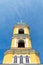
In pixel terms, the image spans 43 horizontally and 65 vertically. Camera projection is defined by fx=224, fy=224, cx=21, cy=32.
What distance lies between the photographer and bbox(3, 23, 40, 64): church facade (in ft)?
117

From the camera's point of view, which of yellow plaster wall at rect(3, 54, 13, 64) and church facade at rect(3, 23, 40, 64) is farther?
church facade at rect(3, 23, 40, 64)

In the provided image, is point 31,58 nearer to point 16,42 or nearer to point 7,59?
point 7,59

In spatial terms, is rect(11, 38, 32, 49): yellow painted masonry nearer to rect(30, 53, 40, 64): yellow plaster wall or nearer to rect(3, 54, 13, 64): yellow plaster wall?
rect(30, 53, 40, 64): yellow plaster wall

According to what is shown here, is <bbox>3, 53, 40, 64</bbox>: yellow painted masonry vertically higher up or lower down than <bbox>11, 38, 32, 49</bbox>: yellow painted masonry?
lower down

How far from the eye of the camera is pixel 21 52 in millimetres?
36938

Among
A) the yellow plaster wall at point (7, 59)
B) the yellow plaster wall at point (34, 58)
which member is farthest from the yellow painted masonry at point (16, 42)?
the yellow plaster wall at point (7, 59)

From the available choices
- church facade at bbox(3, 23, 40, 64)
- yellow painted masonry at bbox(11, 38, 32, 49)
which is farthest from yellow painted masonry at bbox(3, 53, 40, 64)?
yellow painted masonry at bbox(11, 38, 32, 49)

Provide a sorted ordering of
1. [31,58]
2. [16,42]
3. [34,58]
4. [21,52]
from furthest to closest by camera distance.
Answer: [16,42] < [21,52] < [31,58] < [34,58]

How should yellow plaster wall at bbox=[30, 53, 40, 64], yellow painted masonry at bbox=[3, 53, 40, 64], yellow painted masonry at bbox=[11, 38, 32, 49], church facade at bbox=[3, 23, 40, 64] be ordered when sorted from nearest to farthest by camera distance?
1. yellow painted masonry at bbox=[3, 53, 40, 64]
2. yellow plaster wall at bbox=[30, 53, 40, 64]
3. church facade at bbox=[3, 23, 40, 64]
4. yellow painted masonry at bbox=[11, 38, 32, 49]

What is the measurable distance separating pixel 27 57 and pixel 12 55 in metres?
2.48

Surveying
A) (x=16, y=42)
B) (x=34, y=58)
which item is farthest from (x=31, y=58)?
(x=16, y=42)

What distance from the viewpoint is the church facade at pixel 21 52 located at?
35812mm

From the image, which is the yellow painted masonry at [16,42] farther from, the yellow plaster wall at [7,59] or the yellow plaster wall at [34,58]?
the yellow plaster wall at [7,59]

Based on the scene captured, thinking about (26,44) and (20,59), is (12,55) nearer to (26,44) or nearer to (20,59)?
(20,59)
